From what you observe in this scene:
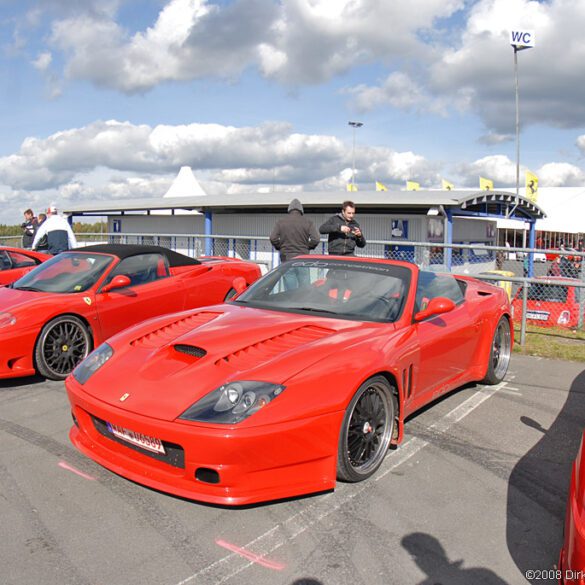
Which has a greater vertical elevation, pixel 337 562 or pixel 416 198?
pixel 416 198

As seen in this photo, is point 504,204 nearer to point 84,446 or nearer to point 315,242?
point 315,242

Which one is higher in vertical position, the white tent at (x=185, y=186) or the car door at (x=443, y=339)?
the white tent at (x=185, y=186)

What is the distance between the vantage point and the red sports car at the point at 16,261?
9406 mm

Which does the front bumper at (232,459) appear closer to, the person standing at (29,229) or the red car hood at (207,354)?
the red car hood at (207,354)

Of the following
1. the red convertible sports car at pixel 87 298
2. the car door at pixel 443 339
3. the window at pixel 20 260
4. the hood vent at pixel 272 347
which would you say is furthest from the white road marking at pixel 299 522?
the window at pixel 20 260

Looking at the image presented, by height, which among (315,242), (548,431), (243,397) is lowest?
(548,431)

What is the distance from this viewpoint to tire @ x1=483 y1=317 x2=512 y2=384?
554 centimetres

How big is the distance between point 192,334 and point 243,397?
36.0 inches

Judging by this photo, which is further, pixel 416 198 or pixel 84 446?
pixel 416 198

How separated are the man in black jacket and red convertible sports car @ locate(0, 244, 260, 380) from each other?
158cm

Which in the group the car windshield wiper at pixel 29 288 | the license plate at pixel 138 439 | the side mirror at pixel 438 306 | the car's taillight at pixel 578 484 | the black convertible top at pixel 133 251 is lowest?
the license plate at pixel 138 439

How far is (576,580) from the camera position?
2.04 metres

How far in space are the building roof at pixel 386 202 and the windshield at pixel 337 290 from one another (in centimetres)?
1485

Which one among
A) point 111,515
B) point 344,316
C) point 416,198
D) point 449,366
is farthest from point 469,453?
point 416,198
